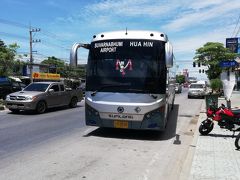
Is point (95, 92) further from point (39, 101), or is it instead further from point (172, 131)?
point (39, 101)

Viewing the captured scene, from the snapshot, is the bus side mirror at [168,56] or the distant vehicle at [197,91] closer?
the bus side mirror at [168,56]

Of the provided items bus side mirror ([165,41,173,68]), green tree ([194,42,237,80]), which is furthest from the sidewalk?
green tree ([194,42,237,80])

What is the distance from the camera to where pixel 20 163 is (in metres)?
7.31

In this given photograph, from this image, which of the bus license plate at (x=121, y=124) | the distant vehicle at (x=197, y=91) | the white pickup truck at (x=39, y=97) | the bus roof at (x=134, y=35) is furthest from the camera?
the distant vehicle at (x=197, y=91)

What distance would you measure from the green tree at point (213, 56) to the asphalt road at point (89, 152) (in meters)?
40.1

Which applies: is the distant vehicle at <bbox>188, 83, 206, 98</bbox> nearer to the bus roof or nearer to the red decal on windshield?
the bus roof

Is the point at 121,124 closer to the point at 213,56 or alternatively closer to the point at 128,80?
the point at 128,80

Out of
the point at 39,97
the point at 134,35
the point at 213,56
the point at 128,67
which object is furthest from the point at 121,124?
the point at 213,56

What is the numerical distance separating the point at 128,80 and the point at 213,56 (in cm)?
4471

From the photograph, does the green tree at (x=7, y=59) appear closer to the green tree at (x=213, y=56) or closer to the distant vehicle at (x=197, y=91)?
A: the distant vehicle at (x=197, y=91)

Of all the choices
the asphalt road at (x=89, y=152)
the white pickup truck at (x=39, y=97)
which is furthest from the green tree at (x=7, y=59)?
the asphalt road at (x=89, y=152)

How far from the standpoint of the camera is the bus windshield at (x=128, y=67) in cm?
1026

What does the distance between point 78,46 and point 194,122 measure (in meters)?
7.12

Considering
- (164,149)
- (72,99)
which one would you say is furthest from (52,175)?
(72,99)
